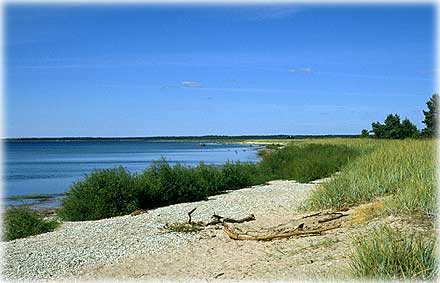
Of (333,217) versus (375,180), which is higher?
(375,180)

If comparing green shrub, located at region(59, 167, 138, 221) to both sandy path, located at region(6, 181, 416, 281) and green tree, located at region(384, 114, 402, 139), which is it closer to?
sandy path, located at region(6, 181, 416, 281)

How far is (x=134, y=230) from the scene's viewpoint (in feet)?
40.2

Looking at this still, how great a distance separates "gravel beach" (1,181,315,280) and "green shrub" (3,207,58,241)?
1.33 ft

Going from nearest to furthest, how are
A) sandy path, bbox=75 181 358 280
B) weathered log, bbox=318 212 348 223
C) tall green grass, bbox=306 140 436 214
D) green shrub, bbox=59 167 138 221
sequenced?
sandy path, bbox=75 181 358 280 < weathered log, bbox=318 212 348 223 < tall green grass, bbox=306 140 436 214 < green shrub, bbox=59 167 138 221

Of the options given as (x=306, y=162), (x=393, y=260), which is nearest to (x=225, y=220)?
(x=393, y=260)

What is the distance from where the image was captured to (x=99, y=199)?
52.9 feet

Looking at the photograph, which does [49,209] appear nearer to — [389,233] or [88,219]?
[88,219]

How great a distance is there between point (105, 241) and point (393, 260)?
246 inches

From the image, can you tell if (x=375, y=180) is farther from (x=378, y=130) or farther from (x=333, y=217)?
(x=378, y=130)

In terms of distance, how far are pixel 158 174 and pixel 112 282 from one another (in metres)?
11.2

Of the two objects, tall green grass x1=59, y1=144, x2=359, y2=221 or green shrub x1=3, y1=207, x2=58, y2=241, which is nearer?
green shrub x1=3, y1=207, x2=58, y2=241

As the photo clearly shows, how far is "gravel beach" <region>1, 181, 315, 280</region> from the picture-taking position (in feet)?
30.0

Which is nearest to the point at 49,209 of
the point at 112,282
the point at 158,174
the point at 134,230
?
the point at 158,174

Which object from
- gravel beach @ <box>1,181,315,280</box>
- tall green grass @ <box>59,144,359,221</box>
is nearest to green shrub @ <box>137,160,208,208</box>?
tall green grass @ <box>59,144,359,221</box>
